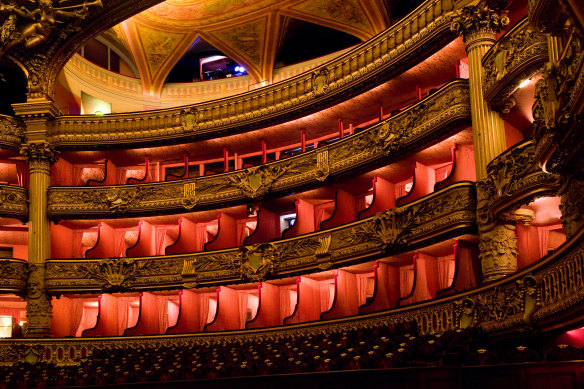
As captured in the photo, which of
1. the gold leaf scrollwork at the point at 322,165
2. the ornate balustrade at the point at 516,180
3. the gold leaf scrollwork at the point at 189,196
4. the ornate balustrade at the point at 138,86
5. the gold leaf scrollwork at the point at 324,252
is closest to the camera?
the ornate balustrade at the point at 516,180

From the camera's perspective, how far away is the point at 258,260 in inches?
621

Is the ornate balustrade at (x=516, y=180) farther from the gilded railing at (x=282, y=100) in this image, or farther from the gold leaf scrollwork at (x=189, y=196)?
the gold leaf scrollwork at (x=189, y=196)

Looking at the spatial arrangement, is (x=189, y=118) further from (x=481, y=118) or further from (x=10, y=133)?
(x=481, y=118)

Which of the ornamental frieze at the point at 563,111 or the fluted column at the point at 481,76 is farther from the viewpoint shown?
the fluted column at the point at 481,76

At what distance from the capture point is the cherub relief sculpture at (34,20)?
17.3 metres

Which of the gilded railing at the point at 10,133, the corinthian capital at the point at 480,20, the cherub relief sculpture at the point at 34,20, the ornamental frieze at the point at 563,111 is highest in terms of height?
the cherub relief sculpture at the point at 34,20

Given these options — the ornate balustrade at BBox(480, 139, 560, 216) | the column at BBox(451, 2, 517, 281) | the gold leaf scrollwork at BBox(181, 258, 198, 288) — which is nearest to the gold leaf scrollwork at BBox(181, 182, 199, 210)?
the gold leaf scrollwork at BBox(181, 258, 198, 288)

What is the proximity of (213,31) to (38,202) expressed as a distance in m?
7.15

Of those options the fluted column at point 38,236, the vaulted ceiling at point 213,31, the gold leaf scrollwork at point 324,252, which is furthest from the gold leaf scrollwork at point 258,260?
the vaulted ceiling at point 213,31

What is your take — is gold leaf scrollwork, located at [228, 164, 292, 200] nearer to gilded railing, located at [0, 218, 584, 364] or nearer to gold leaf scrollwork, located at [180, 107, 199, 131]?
gold leaf scrollwork, located at [180, 107, 199, 131]

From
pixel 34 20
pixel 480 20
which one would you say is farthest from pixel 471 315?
pixel 34 20

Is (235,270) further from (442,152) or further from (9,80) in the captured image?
(9,80)

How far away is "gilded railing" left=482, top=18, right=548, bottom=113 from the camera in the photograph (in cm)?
933

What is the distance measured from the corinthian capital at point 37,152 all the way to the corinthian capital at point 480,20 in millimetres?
11130
